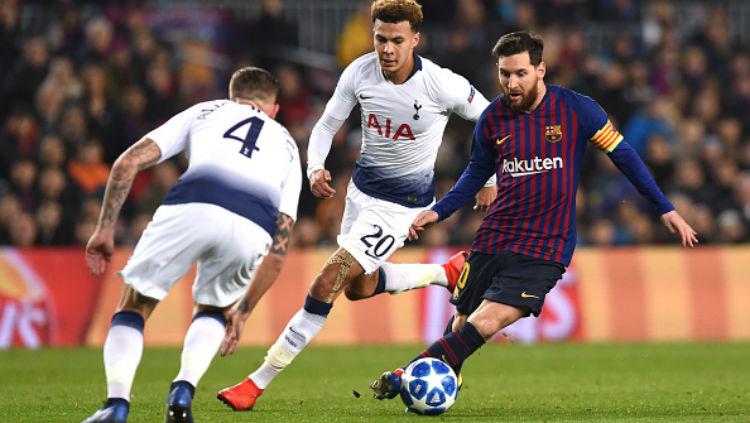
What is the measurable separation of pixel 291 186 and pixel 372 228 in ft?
5.90

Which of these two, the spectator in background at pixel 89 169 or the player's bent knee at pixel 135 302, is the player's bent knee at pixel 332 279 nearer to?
the player's bent knee at pixel 135 302

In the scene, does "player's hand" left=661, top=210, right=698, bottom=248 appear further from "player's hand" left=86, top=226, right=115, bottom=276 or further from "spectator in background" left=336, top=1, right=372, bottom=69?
"spectator in background" left=336, top=1, right=372, bottom=69

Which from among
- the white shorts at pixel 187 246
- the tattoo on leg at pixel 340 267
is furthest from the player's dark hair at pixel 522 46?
the white shorts at pixel 187 246

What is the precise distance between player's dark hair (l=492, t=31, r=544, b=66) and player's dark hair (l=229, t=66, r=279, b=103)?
1.46 meters

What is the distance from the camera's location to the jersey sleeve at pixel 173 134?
22.7ft

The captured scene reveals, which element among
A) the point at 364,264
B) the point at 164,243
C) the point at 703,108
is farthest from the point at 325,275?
the point at 703,108

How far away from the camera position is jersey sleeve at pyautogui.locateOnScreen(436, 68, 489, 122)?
9055mm

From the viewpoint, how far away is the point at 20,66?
16.6 meters

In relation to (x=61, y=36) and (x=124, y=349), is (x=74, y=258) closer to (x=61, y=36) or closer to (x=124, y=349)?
(x=61, y=36)

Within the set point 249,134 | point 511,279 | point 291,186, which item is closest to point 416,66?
point 511,279

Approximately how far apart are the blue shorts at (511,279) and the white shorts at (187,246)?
174cm

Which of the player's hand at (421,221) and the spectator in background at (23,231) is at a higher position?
the player's hand at (421,221)

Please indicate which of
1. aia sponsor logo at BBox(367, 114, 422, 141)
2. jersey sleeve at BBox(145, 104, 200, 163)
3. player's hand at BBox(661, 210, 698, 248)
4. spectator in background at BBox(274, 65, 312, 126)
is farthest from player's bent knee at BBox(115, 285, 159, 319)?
spectator in background at BBox(274, 65, 312, 126)

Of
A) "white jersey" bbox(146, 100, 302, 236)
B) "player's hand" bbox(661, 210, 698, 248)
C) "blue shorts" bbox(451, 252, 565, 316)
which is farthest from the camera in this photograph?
"blue shorts" bbox(451, 252, 565, 316)
